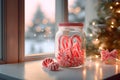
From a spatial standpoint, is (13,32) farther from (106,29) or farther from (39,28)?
(106,29)

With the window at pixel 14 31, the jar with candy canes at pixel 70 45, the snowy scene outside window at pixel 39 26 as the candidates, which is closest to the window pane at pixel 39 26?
the snowy scene outside window at pixel 39 26

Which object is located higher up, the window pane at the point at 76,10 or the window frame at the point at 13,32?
the window pane at the point at 76,10

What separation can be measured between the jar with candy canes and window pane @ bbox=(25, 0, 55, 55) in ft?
0.90

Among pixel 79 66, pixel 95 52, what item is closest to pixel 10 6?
pixel 79 66

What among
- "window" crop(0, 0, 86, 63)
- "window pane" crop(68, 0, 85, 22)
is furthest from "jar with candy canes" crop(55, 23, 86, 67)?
"window pane" crop(68, 0, 85, 22)

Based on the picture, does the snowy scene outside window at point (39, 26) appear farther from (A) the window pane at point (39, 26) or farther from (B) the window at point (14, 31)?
(B) the window at point (14, 31)

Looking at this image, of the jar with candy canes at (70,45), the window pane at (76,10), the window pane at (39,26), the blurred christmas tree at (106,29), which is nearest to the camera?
the jar with candy canes at (70,45)

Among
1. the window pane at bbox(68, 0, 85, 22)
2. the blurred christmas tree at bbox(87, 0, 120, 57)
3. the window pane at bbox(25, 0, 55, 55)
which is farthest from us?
the window pane at bbox(68, 0, 85, 22)

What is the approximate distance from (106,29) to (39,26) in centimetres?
55

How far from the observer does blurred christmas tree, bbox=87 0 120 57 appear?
1.73 m

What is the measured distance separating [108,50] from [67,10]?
507mm

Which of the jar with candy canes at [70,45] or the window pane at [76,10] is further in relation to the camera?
the window pane at [76,10]

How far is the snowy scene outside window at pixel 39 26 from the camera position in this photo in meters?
1.63

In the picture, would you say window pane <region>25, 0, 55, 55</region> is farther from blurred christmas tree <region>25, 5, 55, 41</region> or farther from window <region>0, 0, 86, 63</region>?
window <region>0, 0, 86, 63</region>
